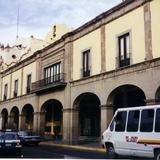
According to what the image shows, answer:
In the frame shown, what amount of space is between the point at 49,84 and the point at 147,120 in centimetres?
2166

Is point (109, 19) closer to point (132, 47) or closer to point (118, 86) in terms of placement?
point (132, 47)

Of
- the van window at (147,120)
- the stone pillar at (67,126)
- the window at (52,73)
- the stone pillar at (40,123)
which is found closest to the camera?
the van window at (147,120)

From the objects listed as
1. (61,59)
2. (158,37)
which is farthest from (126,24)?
(61,59)

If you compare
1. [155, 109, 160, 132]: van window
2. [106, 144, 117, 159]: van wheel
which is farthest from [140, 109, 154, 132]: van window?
[106, 144, 117, 159]: van wheel

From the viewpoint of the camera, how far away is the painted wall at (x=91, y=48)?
27406 millimetres

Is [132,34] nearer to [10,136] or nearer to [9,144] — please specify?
[10,136]

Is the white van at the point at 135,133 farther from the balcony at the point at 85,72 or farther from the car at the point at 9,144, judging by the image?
the balcony at the point at 85,72

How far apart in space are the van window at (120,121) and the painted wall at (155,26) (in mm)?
6876

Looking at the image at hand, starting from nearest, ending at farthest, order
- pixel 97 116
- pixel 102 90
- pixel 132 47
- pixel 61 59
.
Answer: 1. pixel 132 47
2. pixel 102 90
3. pixel 61 59
4. pixel 97 116

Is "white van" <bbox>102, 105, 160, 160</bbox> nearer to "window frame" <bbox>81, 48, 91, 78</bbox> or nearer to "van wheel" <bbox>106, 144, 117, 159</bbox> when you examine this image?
"van wheel" <bbox>106, 144, 117, 159</bbox>

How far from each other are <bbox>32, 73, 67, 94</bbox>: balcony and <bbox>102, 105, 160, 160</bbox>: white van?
15566 millimetres

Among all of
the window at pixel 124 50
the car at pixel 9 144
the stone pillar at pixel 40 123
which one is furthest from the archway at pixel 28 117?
the car at pixel 9 144

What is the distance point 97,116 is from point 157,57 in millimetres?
16030

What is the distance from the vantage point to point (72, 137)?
29.9 meters
